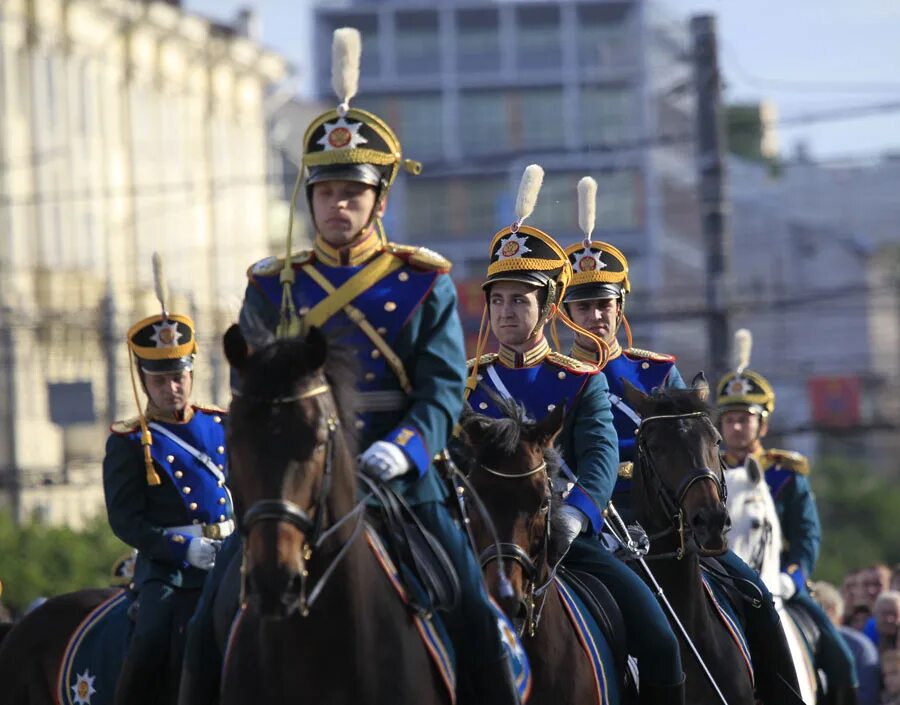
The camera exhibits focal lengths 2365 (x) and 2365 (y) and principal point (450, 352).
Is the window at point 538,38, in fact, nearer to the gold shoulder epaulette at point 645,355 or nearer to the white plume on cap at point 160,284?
the gold shoulder epaulette at point 645,355

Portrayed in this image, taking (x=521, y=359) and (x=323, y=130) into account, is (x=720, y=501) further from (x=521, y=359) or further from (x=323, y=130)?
(x=323, y=130)

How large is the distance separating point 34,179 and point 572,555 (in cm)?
4502

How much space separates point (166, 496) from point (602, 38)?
339 ft

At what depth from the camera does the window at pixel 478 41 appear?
115 metres

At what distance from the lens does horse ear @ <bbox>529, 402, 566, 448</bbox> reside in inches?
405

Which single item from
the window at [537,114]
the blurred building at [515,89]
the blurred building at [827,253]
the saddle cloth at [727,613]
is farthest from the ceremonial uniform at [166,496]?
the window at [537,114]

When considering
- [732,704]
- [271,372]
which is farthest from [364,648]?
[732,704]

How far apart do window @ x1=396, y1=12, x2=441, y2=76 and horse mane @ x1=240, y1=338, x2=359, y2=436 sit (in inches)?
4237

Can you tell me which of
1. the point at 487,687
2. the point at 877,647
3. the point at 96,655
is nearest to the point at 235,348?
the point at 487,687

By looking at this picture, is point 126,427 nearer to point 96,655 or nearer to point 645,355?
point 96,655

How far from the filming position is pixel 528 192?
11.2m

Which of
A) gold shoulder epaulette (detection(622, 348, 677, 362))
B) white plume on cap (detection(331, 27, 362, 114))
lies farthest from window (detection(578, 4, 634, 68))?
white plume on cap (detection(331, 27, 362, 114))

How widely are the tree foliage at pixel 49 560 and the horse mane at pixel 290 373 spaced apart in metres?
23.0

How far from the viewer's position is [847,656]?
1703 cm
